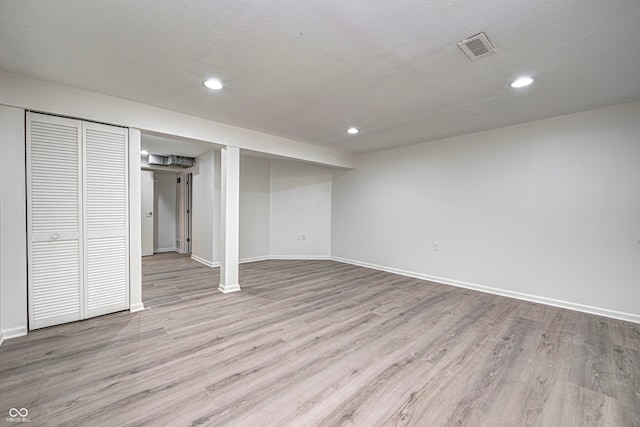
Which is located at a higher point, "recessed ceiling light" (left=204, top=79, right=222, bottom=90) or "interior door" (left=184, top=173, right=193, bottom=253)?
"recessed ceiling light" (left=204, top=79, right=222, bottom=90)

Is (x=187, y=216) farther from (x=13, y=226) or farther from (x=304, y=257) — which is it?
(x=13, y=226)

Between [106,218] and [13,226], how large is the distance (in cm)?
67

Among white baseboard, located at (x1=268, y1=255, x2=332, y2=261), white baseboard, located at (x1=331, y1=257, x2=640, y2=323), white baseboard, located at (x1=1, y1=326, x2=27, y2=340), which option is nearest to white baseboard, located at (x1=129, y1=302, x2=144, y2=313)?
white baseboard, located at (x1=1, y1=326, x2=27, y2=340)

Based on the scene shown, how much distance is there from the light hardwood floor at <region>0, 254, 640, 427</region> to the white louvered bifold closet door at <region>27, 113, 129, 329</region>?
0.28 m

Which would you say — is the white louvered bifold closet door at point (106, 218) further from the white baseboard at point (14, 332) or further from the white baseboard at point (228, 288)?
the white baseboard at point (228, 288)

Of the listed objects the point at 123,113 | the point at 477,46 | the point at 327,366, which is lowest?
the point at 327,366

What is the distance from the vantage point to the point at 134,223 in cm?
305

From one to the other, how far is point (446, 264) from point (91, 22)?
501 cm

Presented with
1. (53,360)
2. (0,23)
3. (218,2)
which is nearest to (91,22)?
(0,23)

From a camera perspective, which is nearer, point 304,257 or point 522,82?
point 522,82

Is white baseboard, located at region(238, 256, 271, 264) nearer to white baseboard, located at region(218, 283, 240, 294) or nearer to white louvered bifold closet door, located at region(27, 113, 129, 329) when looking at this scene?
white baseboard, located at region(218, 283, 240, 294)

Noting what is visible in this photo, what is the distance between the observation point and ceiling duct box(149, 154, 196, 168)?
6004 mm

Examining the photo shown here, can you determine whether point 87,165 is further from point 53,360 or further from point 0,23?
point 53,360

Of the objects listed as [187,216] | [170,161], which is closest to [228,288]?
[170,161]
